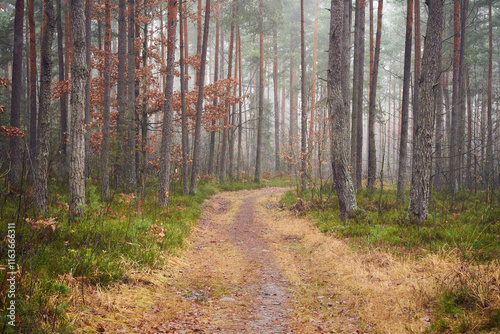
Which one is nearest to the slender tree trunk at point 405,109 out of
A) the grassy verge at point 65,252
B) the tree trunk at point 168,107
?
the grassy verge at point 65,252

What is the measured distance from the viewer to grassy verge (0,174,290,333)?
10.1ft

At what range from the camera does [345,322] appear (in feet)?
13.9

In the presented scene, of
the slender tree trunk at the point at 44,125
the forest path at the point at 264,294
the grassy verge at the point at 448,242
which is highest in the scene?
the slender tree trunk at the point at 44,125

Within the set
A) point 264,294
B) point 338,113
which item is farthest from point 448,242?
point 338,113

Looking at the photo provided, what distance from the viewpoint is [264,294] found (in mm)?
5211

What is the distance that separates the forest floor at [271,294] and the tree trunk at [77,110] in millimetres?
2638

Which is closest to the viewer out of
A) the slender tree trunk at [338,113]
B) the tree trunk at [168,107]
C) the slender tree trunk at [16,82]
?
the slender tree trunk at [338,113]

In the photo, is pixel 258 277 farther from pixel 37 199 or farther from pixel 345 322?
pixel 37 199

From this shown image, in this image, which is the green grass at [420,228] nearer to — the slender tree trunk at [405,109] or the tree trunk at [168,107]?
the slender tree trunk at [405,109]

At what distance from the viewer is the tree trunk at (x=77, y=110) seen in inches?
265

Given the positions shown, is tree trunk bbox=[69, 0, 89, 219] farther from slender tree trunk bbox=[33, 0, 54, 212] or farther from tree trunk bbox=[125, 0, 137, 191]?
tree trunk bbox=[125, 0, 137, 191]

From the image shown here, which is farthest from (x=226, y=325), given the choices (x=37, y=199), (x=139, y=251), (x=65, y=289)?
(x=37, y=199)

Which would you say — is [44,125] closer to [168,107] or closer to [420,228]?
[168,107]

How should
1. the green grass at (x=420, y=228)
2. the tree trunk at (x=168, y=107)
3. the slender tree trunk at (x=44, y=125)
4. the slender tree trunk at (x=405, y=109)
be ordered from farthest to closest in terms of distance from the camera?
the slender tree trunk at (x=405, y=109) → the tree trunk at (x=168, y=107) → the slender tree trunk at (x=44, y=125) → the green grass at (x=420, y=228)
